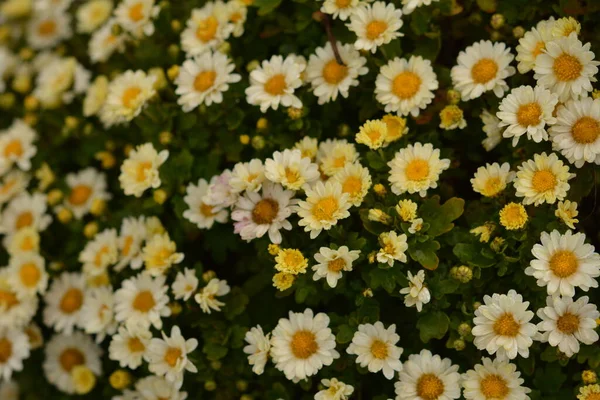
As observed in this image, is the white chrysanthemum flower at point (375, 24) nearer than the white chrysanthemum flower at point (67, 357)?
Yes

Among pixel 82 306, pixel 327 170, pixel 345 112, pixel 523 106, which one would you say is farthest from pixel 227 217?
pixel 523 106

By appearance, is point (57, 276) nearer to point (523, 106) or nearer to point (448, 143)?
point (448, 143)

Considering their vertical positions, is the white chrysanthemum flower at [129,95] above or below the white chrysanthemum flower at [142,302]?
above

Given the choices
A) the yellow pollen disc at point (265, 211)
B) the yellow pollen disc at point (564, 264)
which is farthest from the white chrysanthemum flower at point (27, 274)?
the yellow pollen disc at point (564, 264)

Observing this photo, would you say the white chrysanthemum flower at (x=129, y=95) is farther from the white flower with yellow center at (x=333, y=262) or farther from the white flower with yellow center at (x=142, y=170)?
the white flower with yellow center at (x=333, y=262)

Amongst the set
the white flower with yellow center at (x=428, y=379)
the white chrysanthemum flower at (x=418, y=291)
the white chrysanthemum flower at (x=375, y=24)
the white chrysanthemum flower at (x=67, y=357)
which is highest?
the white chrysanthemum flower at (x=375, y=24)

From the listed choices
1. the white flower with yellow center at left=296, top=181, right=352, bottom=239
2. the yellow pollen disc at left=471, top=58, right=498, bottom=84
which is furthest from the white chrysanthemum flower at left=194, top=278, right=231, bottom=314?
the yellow pollen disc at left=471, top=58, right=498, bottom=84

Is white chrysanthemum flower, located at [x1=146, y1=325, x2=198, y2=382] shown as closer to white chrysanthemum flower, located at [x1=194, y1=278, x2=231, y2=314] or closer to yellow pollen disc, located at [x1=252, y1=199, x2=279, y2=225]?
white chrysanthemum flower, located at [x1=194, y1=278, x2=231, y2=314]

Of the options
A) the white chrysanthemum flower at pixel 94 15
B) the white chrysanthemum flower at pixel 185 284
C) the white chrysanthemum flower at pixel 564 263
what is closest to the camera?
the white chrysanthemum flower at pixel 564 263
